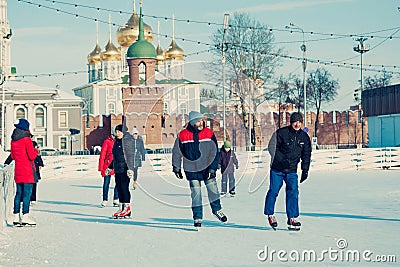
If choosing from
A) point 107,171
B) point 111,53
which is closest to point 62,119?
point 111,53

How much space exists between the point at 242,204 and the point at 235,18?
27146 millimetres

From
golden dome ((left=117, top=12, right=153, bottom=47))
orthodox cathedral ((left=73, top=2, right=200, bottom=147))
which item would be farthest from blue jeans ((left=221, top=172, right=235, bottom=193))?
golden dome ((left=117, top=12, right=153, bottom=47))

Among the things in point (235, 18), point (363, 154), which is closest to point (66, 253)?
point (363, 154)

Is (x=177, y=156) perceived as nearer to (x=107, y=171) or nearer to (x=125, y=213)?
(x=125, y=213)

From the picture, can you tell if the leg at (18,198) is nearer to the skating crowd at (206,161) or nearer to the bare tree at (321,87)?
the skating crowd at (206,161)

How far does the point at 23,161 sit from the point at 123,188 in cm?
177

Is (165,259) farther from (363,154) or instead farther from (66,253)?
(363,154)

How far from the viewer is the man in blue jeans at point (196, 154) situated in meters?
10.4

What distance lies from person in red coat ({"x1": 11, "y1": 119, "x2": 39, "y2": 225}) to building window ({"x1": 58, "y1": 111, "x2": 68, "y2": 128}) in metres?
62.5

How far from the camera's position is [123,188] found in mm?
12297

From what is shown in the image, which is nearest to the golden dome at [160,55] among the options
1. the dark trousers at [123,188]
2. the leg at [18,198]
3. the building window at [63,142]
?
the building window at [63,142]

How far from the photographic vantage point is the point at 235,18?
40.7m

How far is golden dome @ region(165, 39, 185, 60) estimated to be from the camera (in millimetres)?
79750

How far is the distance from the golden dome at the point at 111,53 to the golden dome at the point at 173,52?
1148cm
